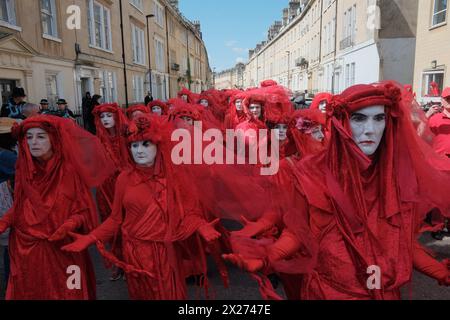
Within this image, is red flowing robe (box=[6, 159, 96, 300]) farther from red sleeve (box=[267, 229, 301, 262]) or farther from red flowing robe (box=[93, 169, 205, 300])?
red sleeve (box=[267, 229, 301, 262])

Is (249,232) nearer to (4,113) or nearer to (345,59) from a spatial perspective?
(4,113)

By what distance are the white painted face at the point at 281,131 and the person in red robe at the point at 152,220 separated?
1.64 metres

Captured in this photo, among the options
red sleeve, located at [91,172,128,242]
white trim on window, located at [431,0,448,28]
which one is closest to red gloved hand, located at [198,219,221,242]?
red sleeve, located at [91,172,128,242]

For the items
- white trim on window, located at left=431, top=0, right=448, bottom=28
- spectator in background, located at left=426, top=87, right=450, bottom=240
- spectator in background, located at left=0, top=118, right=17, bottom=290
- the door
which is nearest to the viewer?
spectator in background, located at left=0, top=118, right=17, bottom=290

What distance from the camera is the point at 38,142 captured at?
2.66 m

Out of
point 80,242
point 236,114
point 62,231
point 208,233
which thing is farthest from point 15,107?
point 208,233

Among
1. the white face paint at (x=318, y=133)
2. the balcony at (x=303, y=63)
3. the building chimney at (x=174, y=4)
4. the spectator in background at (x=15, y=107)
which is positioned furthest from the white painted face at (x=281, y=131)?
the balcony at (x=303, y=63)

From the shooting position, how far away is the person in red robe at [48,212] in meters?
2.59

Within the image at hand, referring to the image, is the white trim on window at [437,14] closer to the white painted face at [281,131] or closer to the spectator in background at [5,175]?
the white painted face at [281,131]

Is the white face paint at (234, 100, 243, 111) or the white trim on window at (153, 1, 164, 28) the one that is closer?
the white face paint at (234, 100, 243, 111)

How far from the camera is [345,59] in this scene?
2581 cm

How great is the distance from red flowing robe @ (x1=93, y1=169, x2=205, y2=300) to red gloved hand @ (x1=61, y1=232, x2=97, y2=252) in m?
0.06

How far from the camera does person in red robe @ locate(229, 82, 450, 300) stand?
179cm
